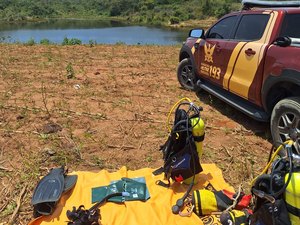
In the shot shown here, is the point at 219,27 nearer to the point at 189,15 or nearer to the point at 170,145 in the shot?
the point at 170,145

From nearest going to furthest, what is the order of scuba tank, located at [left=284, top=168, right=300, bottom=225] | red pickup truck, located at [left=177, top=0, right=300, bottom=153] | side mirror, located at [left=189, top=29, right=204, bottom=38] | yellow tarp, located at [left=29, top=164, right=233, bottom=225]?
scuba tank, located at [left=284, top=168, right=300, bottom=225], yellow tarp, located at [left=29, top=164, right=233, bottom=225], red pickup truck, located at [left=177, top=0, right=300, bottom=153], side mirror, located at [left=189, top=29, right=204, bottom=38]

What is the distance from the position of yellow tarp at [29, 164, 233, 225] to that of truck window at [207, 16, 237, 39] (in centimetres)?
249

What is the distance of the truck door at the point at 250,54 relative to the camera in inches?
173

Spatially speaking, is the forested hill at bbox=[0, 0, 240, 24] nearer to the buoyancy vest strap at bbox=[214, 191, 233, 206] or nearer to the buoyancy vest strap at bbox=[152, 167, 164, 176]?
the buoyancy vest strap at bbox=[152, 167, 164, 176]

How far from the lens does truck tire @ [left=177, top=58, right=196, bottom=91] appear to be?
262 inches

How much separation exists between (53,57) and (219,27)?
5649mm

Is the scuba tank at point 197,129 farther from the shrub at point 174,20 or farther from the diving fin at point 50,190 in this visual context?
the shrub at point 174,20

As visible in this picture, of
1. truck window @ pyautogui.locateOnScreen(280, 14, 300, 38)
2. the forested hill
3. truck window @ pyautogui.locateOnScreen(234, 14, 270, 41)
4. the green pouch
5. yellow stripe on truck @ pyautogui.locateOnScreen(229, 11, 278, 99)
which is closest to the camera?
the green pouch

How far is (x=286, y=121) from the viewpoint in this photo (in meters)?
3.92

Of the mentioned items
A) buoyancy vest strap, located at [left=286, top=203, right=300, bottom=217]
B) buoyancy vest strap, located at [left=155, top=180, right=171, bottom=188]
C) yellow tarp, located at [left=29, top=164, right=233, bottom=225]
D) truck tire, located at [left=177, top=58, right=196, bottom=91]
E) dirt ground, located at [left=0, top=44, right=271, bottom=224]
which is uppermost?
buoyancy vest strap, located at [left=286, top=203, right=300, bottom=217]

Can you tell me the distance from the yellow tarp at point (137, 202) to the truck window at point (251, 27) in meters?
1.95

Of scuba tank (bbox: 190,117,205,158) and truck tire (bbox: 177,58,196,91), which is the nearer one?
scuba tank (bbox: 190,117,205,158)

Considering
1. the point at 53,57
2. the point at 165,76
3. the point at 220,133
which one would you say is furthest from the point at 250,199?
the point at 53,57

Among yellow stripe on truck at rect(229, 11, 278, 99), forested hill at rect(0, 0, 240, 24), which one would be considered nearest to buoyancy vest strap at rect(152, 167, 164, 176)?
yellow stripe on truck at rect(229, 11, 278, 99)
